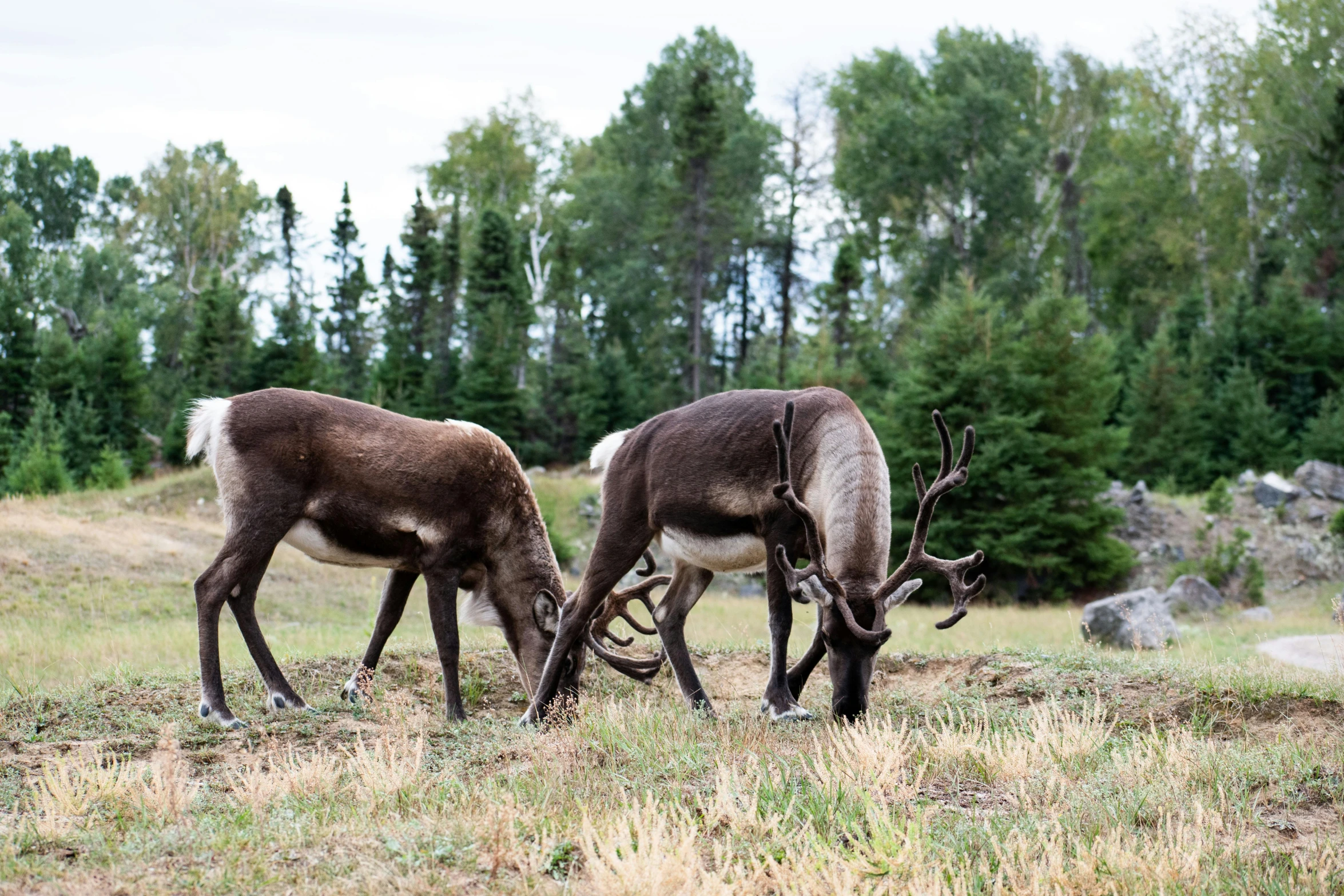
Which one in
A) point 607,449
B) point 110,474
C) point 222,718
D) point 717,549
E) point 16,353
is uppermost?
point 16,353

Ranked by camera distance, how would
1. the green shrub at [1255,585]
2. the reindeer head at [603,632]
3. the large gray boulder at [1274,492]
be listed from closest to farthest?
the reindeer head at [603,632]
the green shrub at [1255,585]
the large gray boulder at [1274,492]

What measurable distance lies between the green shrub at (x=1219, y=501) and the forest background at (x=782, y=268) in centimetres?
300

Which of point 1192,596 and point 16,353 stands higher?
point 16,353

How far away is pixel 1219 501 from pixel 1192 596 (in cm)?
571

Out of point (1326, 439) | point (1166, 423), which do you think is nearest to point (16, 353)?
point (1166, 423)

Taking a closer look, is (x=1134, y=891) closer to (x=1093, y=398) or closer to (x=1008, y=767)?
(x=1008, y=767)

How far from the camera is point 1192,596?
786 inches

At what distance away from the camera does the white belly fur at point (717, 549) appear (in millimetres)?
7004

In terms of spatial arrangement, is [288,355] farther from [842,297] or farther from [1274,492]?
[1274,492]

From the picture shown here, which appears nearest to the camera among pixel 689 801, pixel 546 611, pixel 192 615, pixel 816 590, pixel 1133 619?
pixel 689 801

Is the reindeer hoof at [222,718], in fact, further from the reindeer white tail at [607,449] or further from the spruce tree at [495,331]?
A: the spruce tree at [495,331]

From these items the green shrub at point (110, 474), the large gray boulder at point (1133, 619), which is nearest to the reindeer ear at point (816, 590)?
the large gray boulder at point (1133, 619)

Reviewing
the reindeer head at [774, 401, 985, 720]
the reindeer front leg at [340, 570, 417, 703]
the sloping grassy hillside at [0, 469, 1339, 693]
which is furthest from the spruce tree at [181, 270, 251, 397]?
the reindeer head at [774, 401, 985, 720]

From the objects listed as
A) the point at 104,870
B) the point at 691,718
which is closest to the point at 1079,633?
the point at 691,718
